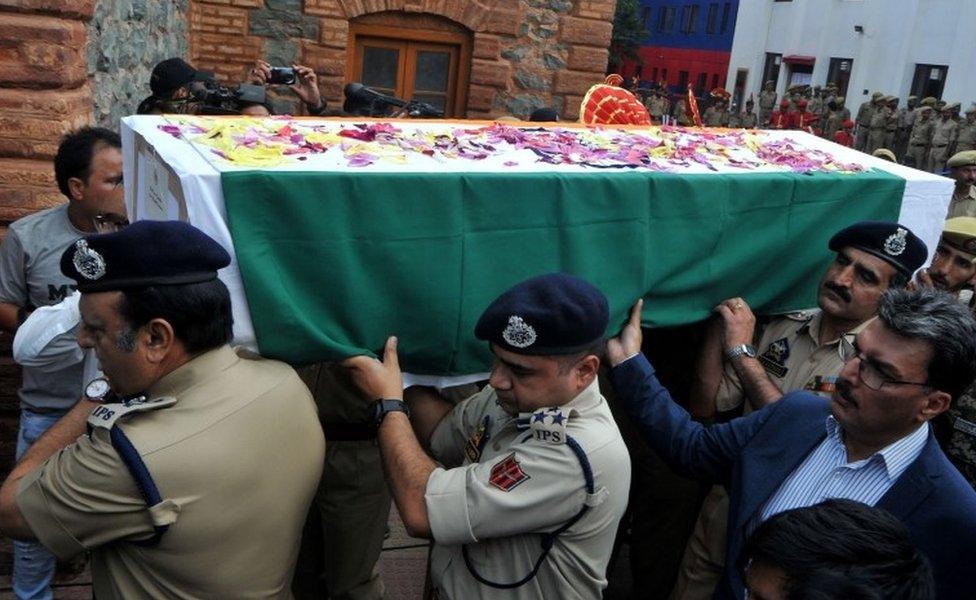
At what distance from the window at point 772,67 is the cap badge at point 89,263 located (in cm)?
3203

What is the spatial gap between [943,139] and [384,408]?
67.0ft

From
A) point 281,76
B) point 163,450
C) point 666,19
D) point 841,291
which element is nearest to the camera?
point 163,450

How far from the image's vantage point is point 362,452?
298 centimetres

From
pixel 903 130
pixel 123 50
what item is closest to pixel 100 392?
pixel 123 50

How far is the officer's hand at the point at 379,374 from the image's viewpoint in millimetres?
2287

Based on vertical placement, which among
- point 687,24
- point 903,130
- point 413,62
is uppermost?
point 687,24

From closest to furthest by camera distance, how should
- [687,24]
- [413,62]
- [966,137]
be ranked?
1. [413,62]
2. [966,137]
3. [687,24]

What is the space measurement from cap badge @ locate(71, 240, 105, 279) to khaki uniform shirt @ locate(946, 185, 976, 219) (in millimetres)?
5849

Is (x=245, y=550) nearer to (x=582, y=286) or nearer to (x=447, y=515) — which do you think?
(x=447, y=515)

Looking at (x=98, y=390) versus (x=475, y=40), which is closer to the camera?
(x=98, y=390)

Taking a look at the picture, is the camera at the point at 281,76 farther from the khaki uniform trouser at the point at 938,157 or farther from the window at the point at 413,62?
the khaki uniform trouser at the point at 938,157

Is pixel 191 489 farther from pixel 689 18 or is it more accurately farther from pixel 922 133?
pixel 689 18

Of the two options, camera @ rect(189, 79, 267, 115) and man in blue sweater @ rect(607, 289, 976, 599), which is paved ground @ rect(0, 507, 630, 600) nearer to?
man in blue sweater @ rect(607, 289, 976, 599)

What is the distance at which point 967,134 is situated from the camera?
18.8 meters
